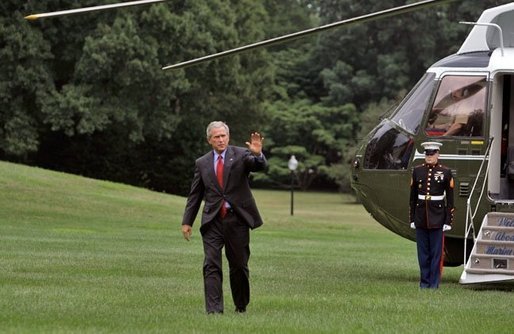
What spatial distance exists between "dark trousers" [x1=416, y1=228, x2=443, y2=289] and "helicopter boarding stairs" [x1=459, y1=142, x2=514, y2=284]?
334mm

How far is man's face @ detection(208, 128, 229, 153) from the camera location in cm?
1207

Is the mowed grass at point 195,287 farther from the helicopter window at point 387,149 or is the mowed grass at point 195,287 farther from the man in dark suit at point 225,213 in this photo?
the helicopter window at point 387,149

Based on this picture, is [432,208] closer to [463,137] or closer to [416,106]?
[463,137]

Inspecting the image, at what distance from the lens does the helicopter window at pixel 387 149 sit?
17797 mm

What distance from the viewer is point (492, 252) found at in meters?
16.2

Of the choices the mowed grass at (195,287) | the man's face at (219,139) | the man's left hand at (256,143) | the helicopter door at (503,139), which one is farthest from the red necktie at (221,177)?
the helicopter door at (503,139)

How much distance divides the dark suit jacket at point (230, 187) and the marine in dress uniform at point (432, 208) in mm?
4220

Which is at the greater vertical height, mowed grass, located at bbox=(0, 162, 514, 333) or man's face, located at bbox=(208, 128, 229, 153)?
man's face, located at bbox=(208, 128, 229, 153)

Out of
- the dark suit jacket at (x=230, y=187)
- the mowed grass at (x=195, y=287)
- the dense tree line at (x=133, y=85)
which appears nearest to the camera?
the mowed grass at (x=195, y=287)

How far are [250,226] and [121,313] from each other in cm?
148

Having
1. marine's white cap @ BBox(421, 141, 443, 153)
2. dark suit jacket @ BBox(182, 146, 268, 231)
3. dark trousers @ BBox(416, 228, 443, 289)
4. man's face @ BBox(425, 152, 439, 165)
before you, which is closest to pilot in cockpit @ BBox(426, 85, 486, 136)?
marine's white cap @ BBox(421, 141, 443, 153)

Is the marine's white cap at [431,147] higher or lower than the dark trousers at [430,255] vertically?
higher

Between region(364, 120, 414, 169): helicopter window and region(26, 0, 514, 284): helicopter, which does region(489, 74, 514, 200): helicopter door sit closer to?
region(26, 0, 514, 284): helicopter

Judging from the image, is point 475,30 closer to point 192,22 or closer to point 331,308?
point 331,308
